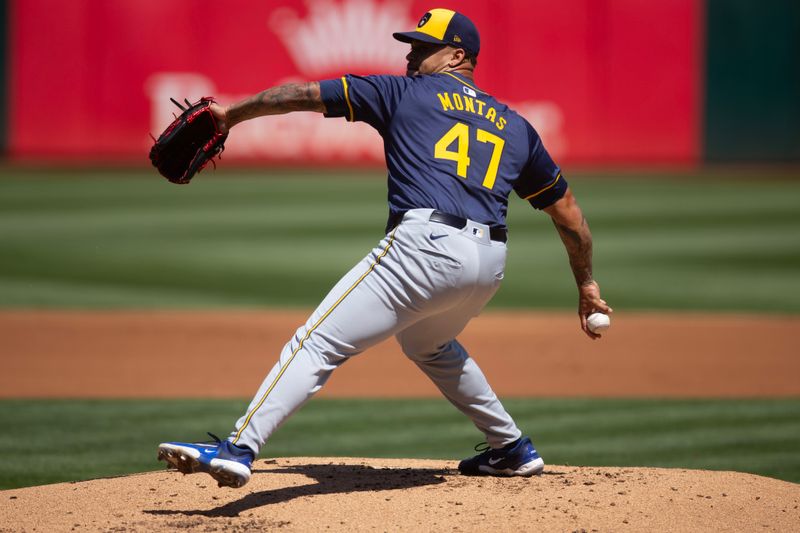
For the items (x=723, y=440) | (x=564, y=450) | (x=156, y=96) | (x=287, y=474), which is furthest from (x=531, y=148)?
(x=156, y=96)

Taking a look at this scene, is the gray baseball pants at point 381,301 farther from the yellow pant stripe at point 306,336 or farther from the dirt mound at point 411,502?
the dirt mound at point 411,502

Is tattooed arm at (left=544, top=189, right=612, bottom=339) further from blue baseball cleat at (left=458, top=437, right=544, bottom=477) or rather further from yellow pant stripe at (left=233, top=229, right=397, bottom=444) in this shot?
yellow pant stripe at (left=233, top=229, right=397, bottom=444)

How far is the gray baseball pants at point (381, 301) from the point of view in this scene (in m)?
3.78

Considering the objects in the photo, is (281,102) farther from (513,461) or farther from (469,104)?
(513,461)

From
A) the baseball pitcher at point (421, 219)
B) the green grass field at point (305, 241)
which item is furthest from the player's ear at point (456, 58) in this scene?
the green grass field at point (305, 241)

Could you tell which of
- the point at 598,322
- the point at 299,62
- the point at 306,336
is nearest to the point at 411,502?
the point at 306,336

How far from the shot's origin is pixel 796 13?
54.7 feet

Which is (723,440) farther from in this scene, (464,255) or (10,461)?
(10,461)

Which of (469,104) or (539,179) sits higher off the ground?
(469,104)

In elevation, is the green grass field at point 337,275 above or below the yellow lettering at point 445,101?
below

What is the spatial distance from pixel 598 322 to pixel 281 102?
152 cm

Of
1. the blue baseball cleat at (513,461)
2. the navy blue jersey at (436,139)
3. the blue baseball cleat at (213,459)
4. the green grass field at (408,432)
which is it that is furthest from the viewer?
the green grass field at (408,432)

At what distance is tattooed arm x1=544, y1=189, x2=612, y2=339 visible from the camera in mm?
4371

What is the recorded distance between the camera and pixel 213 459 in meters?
3.63
